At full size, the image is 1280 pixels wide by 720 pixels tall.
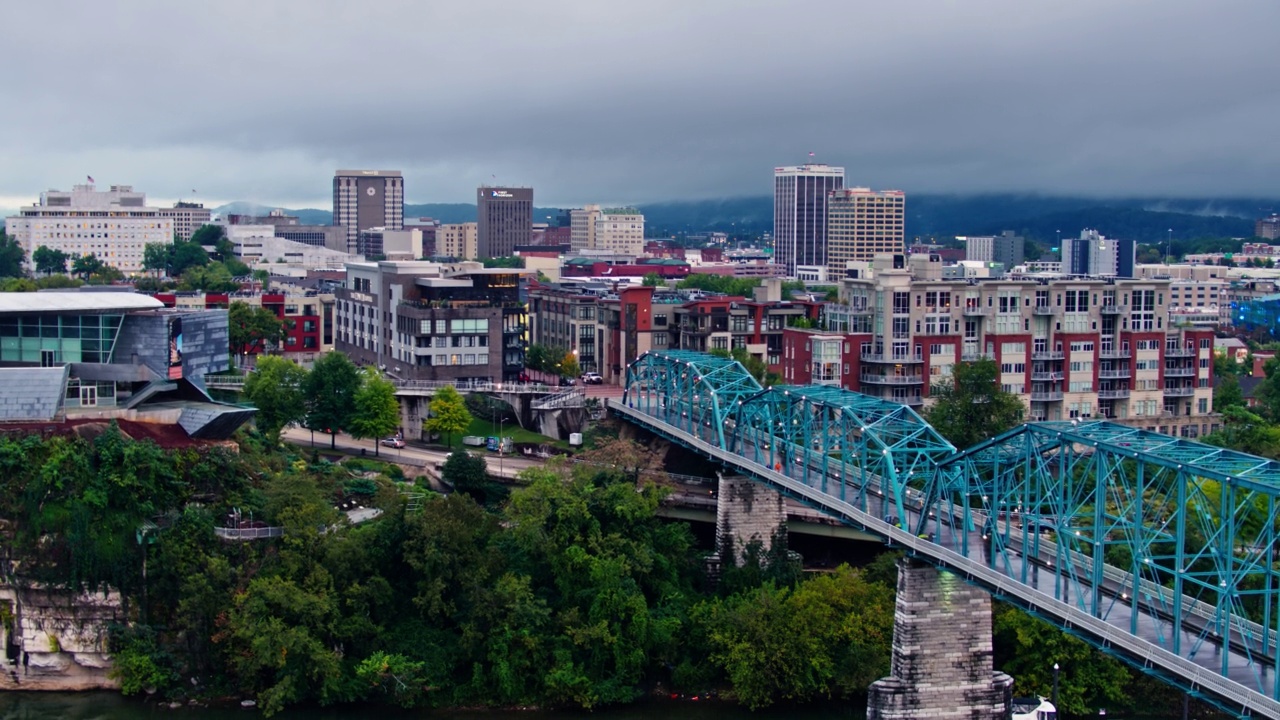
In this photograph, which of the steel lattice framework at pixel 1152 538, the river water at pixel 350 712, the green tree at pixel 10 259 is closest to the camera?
the steel lattice framework at pixel 1152 538

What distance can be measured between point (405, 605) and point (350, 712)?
528 cm

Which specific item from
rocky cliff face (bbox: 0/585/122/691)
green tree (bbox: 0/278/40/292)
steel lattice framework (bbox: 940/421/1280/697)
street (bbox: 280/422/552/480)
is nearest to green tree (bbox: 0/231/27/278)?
green tree (bbox: 0/278/40/292)

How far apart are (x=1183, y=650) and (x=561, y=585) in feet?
91.6

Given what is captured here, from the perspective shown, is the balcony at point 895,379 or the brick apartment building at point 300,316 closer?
the balcony at point 895,379

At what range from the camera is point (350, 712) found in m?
59.6

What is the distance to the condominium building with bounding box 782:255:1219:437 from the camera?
94938 millimetres

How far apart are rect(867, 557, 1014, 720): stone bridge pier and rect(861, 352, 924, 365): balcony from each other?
41.7 metres

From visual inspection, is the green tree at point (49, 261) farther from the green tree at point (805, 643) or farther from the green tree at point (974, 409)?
the green tree at point (805, 643)

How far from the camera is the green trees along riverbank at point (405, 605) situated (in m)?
59.8

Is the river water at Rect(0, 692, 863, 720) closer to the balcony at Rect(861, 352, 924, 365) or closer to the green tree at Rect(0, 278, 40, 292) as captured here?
the balcony at Rect(861, 352, 924, 365)

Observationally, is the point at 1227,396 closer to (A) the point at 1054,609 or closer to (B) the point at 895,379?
(B) the point at 895,379

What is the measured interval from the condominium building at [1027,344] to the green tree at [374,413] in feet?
88.7

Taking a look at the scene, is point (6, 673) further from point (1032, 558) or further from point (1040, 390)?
point (1040, 390)

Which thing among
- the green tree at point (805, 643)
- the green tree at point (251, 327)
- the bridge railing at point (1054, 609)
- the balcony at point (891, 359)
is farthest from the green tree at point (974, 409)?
the green tree at point (251, 327)
